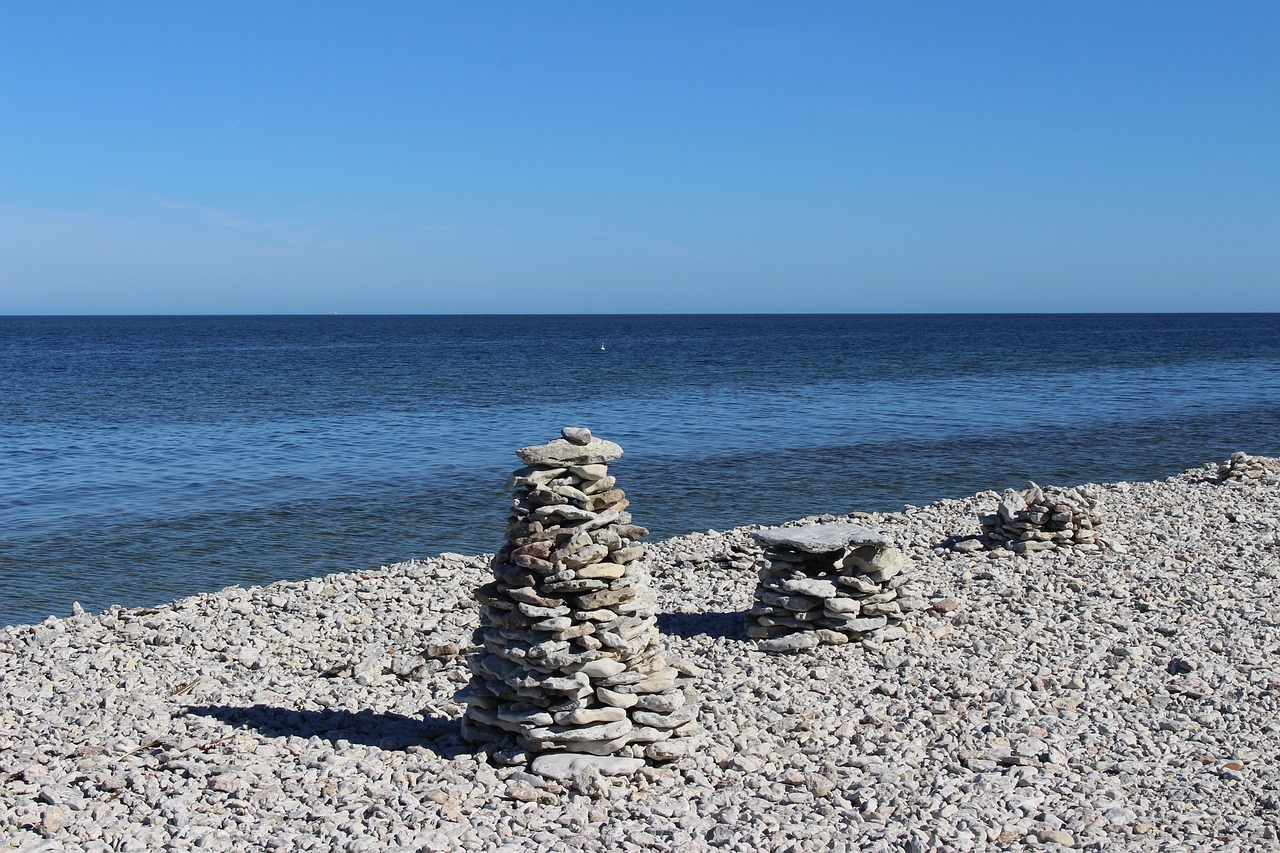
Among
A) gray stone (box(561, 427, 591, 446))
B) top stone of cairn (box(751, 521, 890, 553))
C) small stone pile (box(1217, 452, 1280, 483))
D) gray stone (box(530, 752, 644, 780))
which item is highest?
gray stone (box(561, 427, 591, 446))

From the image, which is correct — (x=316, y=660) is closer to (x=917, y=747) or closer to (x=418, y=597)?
(x=418, y=597)

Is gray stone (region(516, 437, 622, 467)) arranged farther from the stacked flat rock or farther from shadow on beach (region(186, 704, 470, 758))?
the stacked flat rock

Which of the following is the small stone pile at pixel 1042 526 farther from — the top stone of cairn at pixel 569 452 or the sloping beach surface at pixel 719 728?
the top stone of cairn at pixel 569 452

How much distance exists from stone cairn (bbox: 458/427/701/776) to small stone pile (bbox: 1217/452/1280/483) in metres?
19.7

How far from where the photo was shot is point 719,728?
986 cm

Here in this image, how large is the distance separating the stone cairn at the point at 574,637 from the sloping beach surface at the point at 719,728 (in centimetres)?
34

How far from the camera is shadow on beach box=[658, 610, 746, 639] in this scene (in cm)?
1317

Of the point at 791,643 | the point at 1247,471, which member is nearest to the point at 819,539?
the point at 791,643

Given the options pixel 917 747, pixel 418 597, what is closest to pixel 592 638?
pixel 917 747

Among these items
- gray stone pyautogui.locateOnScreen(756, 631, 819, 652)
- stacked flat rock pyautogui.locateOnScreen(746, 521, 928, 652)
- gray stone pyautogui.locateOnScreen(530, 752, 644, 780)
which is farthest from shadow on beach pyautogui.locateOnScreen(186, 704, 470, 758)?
stacked flat rock pyautogui.locateOnScreen(746, 521, 928, 652)

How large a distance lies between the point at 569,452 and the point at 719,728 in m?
2.96

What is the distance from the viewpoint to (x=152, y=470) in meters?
27.7

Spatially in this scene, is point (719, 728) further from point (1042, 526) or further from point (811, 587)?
point (1042, 526)

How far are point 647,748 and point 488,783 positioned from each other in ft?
4.35
